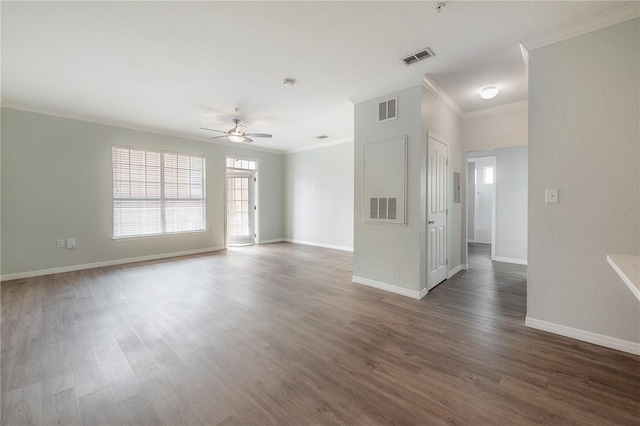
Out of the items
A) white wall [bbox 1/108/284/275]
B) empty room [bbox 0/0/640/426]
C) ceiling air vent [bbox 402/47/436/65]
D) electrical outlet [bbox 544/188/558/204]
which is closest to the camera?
empty room [bbox 0/0/640/426]

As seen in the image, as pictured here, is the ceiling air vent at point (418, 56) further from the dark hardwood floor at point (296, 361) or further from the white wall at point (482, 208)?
the white wall at point (482, 208)

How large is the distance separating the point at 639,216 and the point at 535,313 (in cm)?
118

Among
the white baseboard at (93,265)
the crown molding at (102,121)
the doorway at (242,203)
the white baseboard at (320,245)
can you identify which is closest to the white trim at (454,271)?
the white baseboard at (320,245)

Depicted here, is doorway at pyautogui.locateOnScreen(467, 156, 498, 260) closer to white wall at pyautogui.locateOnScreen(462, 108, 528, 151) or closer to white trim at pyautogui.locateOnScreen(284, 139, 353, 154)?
white wall at pyautogui.locateOnScreen(462, 108, 528, 151)

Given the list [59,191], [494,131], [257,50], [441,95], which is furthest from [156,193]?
[494,131]

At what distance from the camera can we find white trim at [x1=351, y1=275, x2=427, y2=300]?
3.35 meters

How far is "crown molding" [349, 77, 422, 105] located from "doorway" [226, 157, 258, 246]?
4.53 metres

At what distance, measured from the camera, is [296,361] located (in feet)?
6.67

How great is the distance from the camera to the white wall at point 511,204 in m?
5.32

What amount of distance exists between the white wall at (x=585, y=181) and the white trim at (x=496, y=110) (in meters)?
1.95

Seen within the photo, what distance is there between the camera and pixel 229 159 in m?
7.25

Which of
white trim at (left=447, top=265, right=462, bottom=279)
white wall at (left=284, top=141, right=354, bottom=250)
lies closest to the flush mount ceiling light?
white trim at (left=447, top=265, right=462, bottom=279)

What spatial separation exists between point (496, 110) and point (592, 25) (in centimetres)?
218

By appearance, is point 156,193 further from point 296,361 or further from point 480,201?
point 480,201
